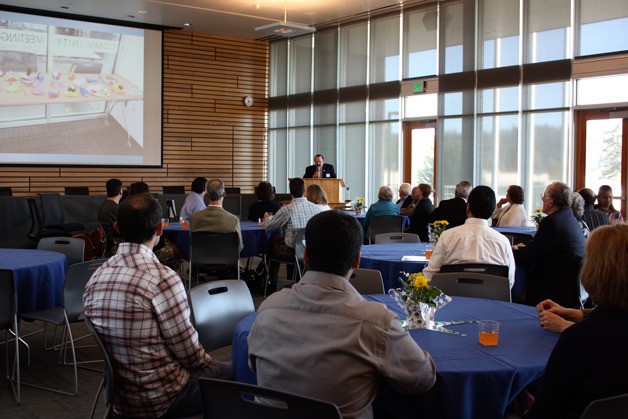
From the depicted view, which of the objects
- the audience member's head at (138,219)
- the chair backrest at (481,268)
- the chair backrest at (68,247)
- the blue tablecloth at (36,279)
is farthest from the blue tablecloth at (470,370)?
the chair backrest at (68,247)

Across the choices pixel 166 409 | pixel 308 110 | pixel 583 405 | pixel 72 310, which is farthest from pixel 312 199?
pixel 308 110

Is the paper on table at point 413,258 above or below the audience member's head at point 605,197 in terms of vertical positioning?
below

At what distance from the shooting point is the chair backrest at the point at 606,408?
1.97 meters

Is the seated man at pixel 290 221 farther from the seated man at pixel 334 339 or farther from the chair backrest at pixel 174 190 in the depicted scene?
the chair backrest at pixel 174 190

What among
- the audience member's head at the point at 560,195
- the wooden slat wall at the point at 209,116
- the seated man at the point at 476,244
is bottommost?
the seated man at the point at 476,244

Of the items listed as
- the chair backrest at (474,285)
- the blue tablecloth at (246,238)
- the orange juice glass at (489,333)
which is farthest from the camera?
the blue tablecloth at (246,238)

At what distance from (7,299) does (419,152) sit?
1006 centimetres

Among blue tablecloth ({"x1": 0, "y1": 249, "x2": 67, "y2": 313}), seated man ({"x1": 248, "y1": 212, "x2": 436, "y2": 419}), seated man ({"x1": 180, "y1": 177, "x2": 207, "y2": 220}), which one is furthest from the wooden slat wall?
seated man ({"x1": 248, "y1": 212, "x2": 436, "y2": 419})

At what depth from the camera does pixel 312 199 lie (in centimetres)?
850

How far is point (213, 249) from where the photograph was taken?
25.0 ft

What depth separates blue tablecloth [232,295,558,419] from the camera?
2.45 m

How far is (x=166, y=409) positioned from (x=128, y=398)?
170 millimetres

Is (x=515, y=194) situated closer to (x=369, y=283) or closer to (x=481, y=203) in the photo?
(x=481, y=203)

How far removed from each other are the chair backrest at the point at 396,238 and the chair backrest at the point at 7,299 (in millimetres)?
3543
